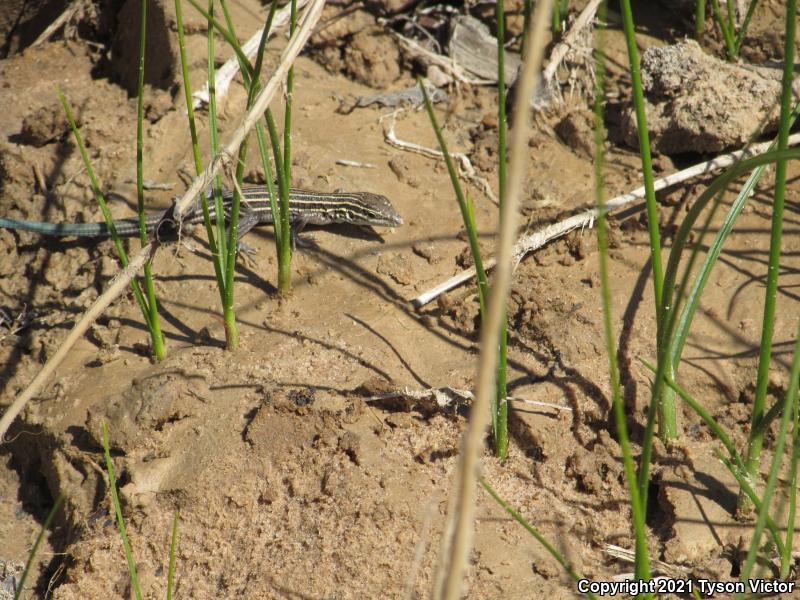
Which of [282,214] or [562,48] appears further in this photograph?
[562,48]

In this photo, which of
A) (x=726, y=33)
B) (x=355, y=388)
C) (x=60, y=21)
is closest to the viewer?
(x=355, y=388)

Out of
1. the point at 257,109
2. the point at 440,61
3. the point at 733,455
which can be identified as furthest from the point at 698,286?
the point at 440,61

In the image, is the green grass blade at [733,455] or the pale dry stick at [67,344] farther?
the green grass blade at [733,455]

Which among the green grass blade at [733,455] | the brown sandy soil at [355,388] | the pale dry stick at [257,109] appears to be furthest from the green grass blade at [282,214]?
the green grass blade at [733,455]

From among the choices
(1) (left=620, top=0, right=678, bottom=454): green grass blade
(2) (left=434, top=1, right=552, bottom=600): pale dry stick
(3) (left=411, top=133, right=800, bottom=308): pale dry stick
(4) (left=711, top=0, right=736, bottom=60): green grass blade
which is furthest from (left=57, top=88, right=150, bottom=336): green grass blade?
(4) (left=711, top=0, right=736, bottom=60): green grass blade

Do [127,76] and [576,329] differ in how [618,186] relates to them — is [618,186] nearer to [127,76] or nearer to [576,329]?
[576,329]

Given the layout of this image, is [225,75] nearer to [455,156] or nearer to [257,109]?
[455,156]

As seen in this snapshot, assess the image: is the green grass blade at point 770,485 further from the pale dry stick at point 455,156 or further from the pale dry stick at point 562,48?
the pale dry stick at point 562,48
